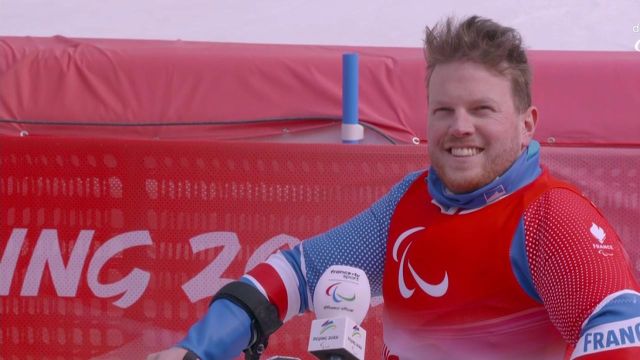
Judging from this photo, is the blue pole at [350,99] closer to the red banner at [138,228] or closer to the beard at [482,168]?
the red banner at [138,228]

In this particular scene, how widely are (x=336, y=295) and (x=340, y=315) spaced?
0.06 m

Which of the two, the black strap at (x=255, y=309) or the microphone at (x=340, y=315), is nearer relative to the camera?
the microphone at (x=340, y=315)

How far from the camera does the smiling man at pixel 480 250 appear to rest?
205 centimetres

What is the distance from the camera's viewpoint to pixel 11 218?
4020 millimetres

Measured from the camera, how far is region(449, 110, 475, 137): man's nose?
7.17 feet

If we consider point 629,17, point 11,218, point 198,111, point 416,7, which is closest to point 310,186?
point 198,111

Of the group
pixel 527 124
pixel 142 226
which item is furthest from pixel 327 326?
pixel 142 226

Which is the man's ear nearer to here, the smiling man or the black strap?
the smiling man

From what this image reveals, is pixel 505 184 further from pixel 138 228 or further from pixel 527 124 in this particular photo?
pixel 138 228

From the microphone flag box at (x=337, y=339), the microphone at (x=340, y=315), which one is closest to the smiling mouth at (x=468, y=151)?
the microphone at (x=340, y=315)

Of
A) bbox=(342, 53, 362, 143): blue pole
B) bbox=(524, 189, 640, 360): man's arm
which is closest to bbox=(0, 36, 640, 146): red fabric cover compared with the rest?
bbox=(342, 53, 362, 143): blue pole

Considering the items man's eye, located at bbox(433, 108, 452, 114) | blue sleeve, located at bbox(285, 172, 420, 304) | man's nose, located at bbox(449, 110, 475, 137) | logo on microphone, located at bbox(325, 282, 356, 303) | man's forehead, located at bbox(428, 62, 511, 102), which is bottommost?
logo on microphone, located at bbox(325, 282, 356, 303)

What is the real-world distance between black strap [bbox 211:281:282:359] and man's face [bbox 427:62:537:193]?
1.57 feet

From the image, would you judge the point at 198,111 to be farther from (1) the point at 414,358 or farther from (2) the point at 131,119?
(1) the point at 414,358
